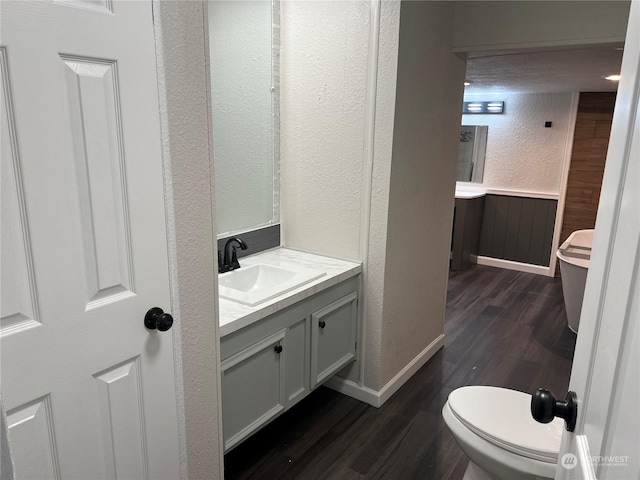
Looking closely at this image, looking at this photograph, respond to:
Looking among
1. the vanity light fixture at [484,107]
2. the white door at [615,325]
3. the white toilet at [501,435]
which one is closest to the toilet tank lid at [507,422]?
the white toilet at [501,435]

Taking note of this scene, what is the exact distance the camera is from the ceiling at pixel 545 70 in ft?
9.61

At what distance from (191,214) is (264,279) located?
43.8 inches

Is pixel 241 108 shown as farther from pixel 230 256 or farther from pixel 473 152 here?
pixel 473 152

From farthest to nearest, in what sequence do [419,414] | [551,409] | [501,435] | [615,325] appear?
[419,414] < [501,435] < [551,409] < [615,325]

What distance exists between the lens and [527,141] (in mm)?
5422

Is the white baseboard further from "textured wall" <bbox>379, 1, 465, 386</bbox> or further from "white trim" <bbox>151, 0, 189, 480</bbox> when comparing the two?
"white trim" <bbox>151, 0, 189, 480</bbox>

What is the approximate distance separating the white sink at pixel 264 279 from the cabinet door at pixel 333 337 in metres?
0.20

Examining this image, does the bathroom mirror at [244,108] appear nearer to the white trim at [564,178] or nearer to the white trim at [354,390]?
the white trim at [354,390]

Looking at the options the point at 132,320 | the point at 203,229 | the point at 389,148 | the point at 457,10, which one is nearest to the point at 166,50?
the point at 203,229

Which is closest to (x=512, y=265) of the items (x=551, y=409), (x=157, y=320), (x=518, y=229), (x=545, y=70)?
(x=518, y=229)

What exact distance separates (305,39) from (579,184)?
3923mm

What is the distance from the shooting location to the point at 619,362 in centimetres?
72

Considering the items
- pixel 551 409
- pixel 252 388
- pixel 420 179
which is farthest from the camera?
pixel 420 179

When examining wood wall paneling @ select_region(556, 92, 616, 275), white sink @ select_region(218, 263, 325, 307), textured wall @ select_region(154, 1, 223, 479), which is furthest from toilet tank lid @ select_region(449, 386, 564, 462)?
wood wall paneling @ select_region(556, 92, 616, 275)
